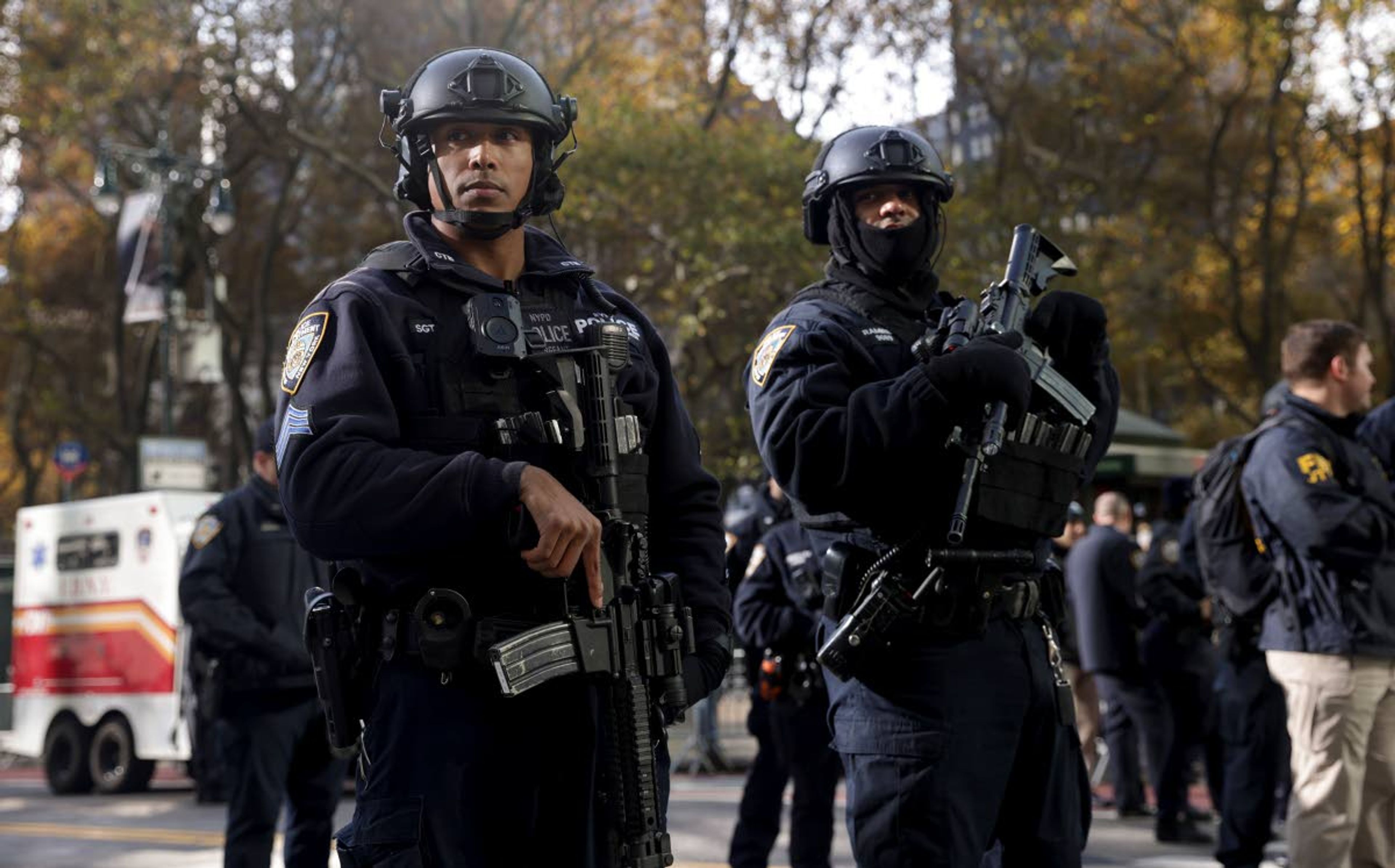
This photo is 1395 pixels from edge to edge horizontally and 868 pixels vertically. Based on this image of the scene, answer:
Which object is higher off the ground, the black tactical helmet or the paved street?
the black tactical helmet

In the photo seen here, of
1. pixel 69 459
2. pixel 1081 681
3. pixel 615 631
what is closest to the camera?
pixel 615 631

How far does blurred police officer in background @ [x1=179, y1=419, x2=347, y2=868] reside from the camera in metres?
7.00

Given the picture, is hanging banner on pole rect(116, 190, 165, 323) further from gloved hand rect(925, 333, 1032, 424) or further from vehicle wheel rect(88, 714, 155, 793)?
gloved hand rect(925, 333, 1032, 424)

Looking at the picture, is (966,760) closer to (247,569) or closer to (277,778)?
(277,778)

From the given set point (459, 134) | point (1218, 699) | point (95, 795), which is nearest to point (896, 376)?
point (459, 134)

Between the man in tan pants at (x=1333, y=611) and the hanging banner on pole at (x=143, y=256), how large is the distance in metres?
17.5

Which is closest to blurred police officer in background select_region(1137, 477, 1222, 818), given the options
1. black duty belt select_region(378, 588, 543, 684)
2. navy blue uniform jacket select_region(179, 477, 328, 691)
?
navy blue uniform jacket select_region(179, 477, 328, 691)

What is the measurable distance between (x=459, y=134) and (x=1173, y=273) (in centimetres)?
2238

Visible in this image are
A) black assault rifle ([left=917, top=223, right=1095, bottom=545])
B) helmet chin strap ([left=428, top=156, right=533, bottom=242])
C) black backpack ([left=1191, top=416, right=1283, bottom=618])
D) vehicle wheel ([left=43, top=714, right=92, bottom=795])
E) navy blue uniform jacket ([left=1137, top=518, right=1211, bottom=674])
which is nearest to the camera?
helmet chin strap ([left=428, top=156, right=533, bottom=242])

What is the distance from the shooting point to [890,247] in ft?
15.0

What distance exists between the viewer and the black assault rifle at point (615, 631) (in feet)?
10.7

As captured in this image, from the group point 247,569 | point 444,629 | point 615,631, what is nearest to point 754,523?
point 247,569

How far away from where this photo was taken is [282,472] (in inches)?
134

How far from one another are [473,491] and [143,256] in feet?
67.0
